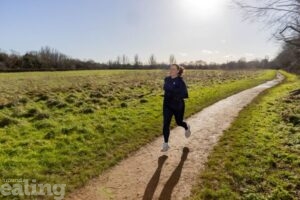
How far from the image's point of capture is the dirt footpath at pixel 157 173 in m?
5.79

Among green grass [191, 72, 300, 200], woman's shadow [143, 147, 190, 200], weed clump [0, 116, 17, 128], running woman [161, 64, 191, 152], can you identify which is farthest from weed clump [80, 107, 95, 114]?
woman's shadow [143, 147, 190, 200]

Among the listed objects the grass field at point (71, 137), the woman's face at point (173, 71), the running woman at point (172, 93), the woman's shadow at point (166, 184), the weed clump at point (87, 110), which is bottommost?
the woman's shadow at point (166, 184)

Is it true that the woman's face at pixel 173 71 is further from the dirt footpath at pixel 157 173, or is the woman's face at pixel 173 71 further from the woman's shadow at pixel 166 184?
the woman's shadow at pixel 166 184

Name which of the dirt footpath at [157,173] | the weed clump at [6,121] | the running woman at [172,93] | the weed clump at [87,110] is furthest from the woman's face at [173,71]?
the weed clump at [87,110]

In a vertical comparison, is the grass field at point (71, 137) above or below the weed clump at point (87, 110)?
below

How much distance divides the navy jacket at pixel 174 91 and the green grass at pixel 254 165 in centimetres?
161

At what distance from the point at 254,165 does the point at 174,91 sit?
2573 mm

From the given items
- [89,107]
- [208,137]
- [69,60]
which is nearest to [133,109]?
[89,107]

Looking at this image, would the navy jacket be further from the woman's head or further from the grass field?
the grass field

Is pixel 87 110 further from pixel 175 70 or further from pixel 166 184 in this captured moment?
pixel 166 184

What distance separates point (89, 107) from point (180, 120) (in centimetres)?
662

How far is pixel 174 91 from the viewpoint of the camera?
8086 mm

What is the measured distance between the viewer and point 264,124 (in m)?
11.7

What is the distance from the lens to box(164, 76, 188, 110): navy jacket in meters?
8.09
